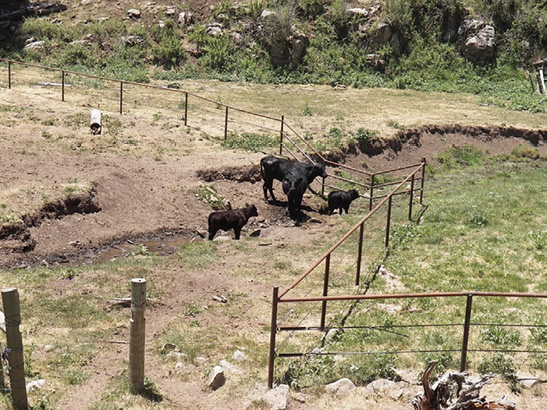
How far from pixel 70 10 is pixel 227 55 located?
36.5ft

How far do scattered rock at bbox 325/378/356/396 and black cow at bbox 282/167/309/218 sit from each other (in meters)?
11.4

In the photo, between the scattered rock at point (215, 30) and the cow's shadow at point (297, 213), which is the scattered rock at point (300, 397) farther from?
the scattered rock at point (215, 30)

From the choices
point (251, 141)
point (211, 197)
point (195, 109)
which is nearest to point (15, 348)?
point (211, 197)

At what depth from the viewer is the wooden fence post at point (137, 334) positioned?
27.0 ft

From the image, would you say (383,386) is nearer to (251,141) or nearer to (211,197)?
(211,197)

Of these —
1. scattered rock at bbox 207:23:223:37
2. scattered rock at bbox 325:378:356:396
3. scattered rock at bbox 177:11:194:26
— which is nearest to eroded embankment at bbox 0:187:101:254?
scattered rock at bbox 325:378:356:396

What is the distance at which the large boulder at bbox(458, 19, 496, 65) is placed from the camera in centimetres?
3844

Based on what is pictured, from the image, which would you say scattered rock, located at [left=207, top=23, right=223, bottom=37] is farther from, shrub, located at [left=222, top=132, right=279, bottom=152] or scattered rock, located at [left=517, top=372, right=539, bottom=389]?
scattered rock, located at [left=517, top=372, right=539, bottom=389]

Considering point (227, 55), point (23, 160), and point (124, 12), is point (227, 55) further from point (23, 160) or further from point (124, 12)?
point (23, 160)

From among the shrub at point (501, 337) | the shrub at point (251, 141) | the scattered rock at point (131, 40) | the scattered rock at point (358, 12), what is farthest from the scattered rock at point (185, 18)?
the shrub at point (501, 337)

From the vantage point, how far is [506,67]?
38031 millimetres

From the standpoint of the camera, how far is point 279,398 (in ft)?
27.3

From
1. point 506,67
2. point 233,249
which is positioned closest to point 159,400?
point 233,249

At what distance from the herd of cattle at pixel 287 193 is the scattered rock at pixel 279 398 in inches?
368
